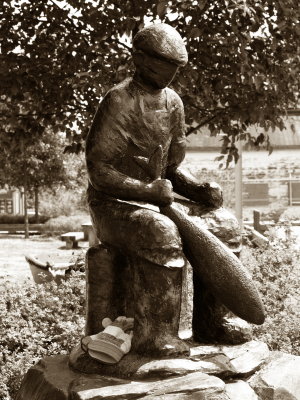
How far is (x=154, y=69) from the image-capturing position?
120 inches

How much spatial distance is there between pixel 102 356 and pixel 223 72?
165 inches

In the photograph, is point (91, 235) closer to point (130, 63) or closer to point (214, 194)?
point (130, 63)

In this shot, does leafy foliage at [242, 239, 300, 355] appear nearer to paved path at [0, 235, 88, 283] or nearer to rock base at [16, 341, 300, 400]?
rock base at [16, 341, 300, 400]

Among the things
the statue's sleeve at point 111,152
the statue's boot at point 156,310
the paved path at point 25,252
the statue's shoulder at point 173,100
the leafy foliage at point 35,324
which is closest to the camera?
the statue's boot at point 156,310

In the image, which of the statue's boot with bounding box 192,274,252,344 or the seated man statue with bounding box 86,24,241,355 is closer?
the seated man statue with bounding box 86,24,241,355

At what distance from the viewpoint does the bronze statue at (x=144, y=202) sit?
9.45 ft

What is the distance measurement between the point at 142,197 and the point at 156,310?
18.8 inches

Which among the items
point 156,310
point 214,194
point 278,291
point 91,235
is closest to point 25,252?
point 91,235

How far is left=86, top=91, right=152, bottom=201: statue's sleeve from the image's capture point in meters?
2.98

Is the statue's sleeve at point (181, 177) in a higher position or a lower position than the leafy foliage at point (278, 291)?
higher

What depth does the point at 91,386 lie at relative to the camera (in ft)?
8.99

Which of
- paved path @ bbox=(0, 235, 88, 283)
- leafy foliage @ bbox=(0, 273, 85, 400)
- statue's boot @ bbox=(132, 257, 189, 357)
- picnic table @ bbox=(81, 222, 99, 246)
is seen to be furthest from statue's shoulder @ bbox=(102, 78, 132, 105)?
paved path @ bbox=(0, 235, 88, 283)

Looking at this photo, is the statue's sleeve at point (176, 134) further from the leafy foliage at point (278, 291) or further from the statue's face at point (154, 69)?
the leafy foliage at point (278, 291)

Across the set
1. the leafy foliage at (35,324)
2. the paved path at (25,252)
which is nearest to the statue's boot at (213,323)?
the leafy foliage at (35,324)
